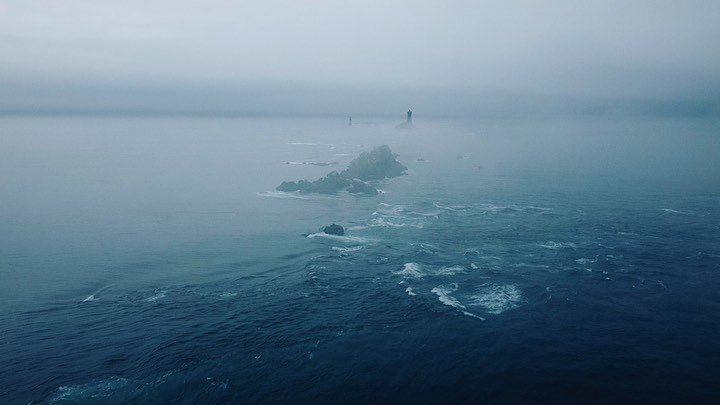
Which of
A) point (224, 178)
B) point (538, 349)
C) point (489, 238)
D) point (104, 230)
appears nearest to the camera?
point (538, 349)

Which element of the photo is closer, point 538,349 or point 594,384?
point 594,384

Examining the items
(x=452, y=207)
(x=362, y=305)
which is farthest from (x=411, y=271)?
(x=452, y=207)

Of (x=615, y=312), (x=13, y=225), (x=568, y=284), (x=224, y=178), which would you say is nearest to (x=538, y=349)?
(x=615, y=312)

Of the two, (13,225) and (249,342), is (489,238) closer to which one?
(249,342)

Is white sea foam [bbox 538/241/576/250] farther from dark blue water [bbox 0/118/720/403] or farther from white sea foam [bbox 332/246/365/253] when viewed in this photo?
white sea foam [bbox 332/246/365/253]

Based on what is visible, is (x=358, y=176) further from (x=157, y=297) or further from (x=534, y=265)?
(x=157, y=297)

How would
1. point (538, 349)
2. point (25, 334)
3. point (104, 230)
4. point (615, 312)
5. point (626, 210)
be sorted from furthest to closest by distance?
point (626, 210), point (104, 230), point (615, 312), point (25, 334), point (538, 349)

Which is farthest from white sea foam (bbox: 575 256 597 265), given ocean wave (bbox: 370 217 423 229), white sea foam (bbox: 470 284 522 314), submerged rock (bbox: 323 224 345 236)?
submerged rock (bbox: 323 224 345 236)

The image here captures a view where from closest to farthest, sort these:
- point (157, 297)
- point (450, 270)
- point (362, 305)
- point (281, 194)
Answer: point (362, 305), point (157, 297), point (450, 270), point (281, 194)
